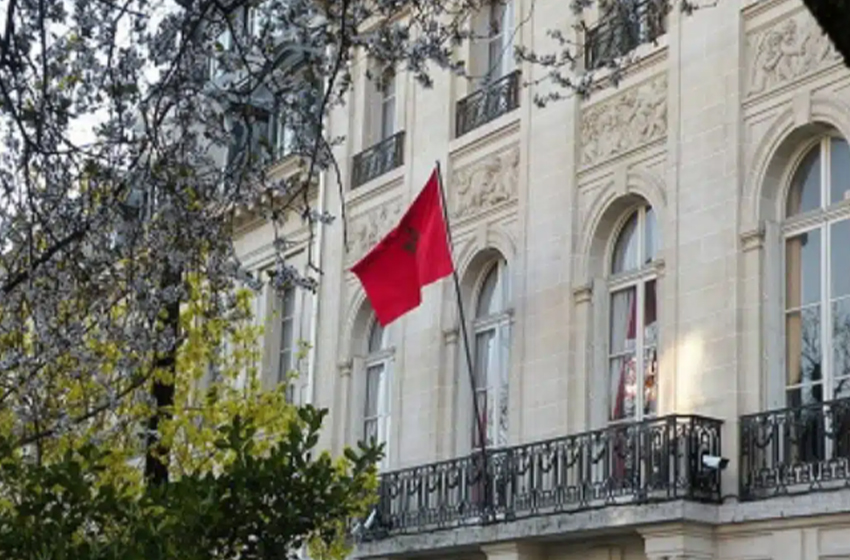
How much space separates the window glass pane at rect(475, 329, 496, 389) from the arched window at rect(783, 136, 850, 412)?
18.7 feet

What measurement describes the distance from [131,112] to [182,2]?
5.57 feet

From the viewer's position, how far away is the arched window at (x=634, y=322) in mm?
20953

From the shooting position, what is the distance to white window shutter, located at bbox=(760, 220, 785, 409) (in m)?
19.0

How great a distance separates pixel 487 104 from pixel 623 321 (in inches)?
173

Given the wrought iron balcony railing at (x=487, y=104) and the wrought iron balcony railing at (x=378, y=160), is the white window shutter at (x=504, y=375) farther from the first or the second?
the wrought iron balcony railing at (x=378, y=160)

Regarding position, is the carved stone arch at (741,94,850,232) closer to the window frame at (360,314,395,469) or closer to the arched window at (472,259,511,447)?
the arched window at (472,259,511,447)

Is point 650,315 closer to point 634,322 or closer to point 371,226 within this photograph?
point 634,322

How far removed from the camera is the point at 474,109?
25.1 metres

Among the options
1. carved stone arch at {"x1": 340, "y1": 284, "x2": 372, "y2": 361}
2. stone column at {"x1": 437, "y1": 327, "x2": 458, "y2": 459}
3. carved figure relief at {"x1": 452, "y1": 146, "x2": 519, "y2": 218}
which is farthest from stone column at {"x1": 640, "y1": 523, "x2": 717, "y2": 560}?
carved stone arch at {"x1": 340, "y1": 284, "x2": 372, "y2": 361}

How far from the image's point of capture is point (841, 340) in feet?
60.2

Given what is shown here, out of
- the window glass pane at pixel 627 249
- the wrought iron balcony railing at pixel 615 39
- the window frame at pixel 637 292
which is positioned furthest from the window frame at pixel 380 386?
the wrought iron balcony railing at pixel 615 39

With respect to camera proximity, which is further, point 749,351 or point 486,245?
point 486,245

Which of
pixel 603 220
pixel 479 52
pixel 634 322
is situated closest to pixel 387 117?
pixel 479 52

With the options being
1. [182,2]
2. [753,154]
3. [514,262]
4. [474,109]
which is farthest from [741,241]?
[182,2]
